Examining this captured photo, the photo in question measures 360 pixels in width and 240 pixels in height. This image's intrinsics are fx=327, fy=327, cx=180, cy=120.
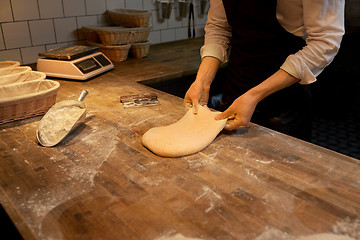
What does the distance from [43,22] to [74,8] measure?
0.25 m

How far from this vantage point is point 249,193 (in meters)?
0.86

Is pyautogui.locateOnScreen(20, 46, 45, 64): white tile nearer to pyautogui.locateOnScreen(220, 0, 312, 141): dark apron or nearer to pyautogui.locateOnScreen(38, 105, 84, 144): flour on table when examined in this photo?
pyautogui.locateOnScreen(38, 105, 84, 144): flour on table

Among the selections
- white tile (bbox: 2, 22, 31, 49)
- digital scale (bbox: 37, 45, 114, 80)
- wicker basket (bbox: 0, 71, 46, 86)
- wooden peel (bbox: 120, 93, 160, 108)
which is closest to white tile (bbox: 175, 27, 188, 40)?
digital scale (bbox: 37, 45, 114, 80)

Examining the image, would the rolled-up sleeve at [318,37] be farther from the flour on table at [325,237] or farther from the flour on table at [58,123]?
the flour on table at [58,123]

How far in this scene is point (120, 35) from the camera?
228cm

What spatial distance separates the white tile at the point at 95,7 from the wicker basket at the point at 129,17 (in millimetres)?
57

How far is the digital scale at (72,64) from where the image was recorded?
1.85m

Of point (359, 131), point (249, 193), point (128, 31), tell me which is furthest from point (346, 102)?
point (249, 193)

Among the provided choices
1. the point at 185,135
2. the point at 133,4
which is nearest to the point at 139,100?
the point at 185,135

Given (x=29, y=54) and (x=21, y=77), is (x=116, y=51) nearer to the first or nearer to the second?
(x=29, y=54)

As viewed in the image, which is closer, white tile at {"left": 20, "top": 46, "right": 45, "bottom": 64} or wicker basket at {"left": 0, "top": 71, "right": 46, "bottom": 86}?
wicker basket at {"left": 0, "top": 71, "right": 46, "bottom": 86}

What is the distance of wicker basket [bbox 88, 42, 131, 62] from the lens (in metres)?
2.30

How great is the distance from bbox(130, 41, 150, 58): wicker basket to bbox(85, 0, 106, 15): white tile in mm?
410

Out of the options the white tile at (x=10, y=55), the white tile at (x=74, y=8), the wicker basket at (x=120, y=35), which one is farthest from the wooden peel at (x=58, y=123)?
the white tile at (x=74, y=8)
